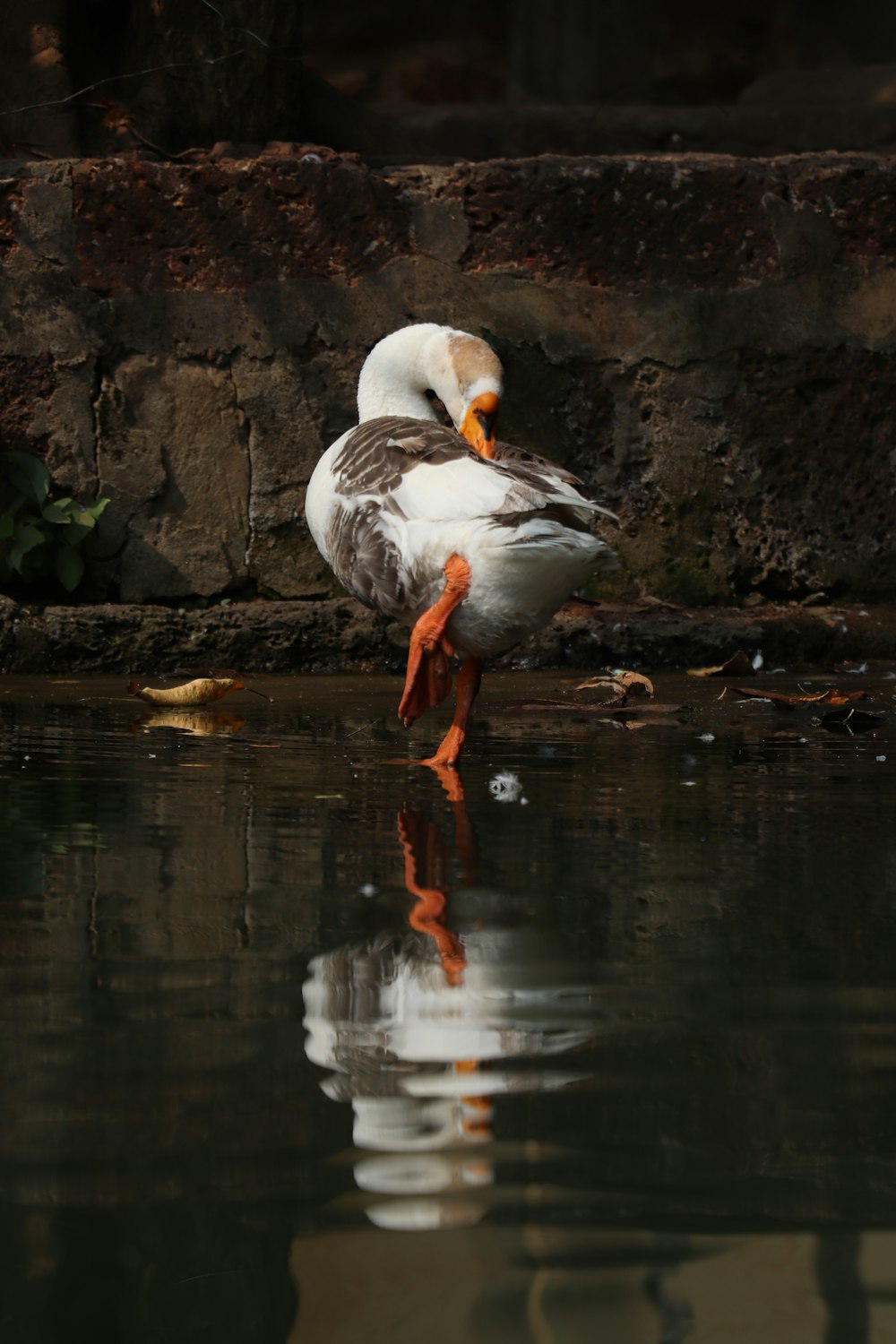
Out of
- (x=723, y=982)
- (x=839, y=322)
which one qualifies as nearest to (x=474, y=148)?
(x=839, y=322)

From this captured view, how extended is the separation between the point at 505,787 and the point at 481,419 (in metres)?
1.52

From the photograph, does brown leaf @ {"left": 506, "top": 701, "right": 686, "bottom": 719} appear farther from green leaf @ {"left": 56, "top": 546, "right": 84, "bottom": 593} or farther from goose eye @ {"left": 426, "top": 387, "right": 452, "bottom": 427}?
green leaf @ {"left": 56, "top": 546, "right": 84, "bottom": 593}

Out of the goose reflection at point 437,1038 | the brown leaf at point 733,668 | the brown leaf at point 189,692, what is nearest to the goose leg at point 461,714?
the brown leaf at point 189,692

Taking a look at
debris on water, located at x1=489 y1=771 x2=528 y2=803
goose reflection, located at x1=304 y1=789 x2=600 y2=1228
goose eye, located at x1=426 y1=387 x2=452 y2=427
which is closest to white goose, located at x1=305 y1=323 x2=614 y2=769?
debris on water, located at x1=489 y1=771 x2=528 y2=803

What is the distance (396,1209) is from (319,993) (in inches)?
23.1

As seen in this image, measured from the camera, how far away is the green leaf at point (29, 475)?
21.0 feet

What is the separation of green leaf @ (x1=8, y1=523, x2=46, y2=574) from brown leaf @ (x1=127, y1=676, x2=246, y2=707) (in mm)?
1351

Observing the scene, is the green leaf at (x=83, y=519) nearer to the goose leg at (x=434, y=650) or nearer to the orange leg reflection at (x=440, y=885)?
the goose leg at (x=434, y=650)

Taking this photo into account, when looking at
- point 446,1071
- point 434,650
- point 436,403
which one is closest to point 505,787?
point 434,650

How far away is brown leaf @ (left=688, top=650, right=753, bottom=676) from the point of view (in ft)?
19.6

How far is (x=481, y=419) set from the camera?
185 inches

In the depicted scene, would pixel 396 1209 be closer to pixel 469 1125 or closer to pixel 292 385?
pixel 469 1125

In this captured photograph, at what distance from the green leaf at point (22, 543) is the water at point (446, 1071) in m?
3.14

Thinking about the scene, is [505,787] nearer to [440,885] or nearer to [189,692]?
[440,885]
